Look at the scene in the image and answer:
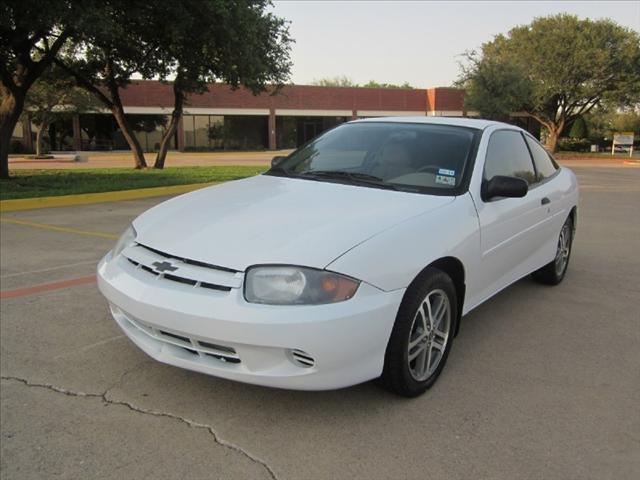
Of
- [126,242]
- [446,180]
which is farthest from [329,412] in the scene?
[446,180]

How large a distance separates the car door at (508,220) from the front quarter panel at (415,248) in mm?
201

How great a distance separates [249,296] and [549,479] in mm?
1585

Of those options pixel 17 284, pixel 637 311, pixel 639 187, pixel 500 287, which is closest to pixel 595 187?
pixel 639 187

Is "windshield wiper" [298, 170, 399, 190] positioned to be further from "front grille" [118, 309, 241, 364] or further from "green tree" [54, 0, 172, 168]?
"green tree" [54, 0, 172, 168]

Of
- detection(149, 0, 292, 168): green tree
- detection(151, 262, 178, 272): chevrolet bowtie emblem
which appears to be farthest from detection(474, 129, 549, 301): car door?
detection(149, 0, 292, 168): green tree

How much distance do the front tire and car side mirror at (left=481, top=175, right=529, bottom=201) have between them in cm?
82

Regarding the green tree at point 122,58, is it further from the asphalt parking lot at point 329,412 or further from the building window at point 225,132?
the building window at point 225,132

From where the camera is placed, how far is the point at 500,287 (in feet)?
14.3

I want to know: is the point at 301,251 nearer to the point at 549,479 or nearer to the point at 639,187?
the point at 549,479

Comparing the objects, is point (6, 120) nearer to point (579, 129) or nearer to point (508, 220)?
point (508, 220)

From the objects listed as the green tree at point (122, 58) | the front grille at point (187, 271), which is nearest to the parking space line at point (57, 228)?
the front grille at point (187, 271)

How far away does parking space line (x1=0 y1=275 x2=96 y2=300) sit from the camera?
512cm

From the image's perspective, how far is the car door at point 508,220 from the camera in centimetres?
396

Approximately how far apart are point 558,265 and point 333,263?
3.67m
